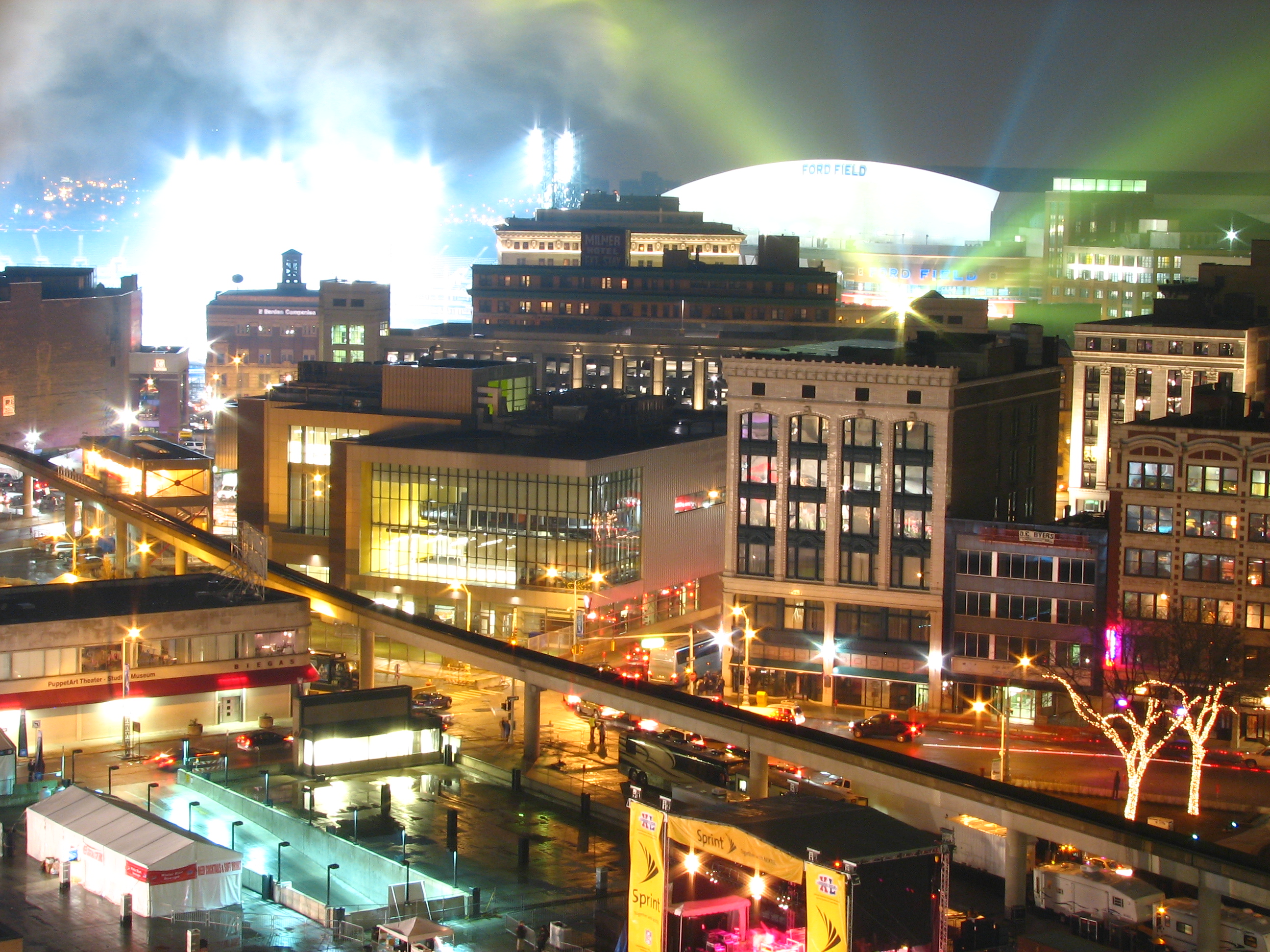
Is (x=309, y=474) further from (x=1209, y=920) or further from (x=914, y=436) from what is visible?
(x=1209, y=920)

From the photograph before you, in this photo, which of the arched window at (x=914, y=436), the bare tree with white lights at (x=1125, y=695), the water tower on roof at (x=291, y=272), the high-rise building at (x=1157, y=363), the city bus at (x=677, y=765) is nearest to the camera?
the city bus at (x=677, y=765)

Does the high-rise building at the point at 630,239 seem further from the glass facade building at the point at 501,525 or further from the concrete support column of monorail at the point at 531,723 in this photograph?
the concrete support column of monorail at the point at 531,723

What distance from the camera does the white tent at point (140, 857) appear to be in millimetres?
42031

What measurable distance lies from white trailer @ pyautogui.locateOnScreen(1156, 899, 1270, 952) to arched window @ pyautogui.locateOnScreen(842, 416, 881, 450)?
1105 inches

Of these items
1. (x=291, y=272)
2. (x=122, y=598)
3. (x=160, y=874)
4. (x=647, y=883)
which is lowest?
(x=160, y=874)

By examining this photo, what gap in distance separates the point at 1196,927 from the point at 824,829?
12.8 meters

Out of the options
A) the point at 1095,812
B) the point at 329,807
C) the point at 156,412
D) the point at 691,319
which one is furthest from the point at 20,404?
the point at 1095,812

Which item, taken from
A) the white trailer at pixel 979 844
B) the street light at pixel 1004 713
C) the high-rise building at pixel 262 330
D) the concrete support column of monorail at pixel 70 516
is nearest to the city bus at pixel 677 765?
the white trailer at pixel 979 844

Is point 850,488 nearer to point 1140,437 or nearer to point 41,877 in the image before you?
point 1140,437

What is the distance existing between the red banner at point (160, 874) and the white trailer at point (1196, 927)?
24122 millimetres

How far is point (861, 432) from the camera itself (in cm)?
7125

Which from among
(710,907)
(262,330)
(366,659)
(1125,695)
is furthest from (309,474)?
(262,330)

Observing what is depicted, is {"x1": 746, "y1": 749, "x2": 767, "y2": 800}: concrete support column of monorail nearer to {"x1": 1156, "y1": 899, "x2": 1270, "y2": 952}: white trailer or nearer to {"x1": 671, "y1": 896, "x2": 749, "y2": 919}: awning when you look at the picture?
{"x1": 1156, "y1": 899, "x2": 1270, "y2": 952}: white trailer

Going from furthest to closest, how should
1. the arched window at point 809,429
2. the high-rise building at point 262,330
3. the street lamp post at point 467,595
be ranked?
the high-rise building at point 262,330 < the street lamp post at point 467,595 < the arched window at point 809,429
